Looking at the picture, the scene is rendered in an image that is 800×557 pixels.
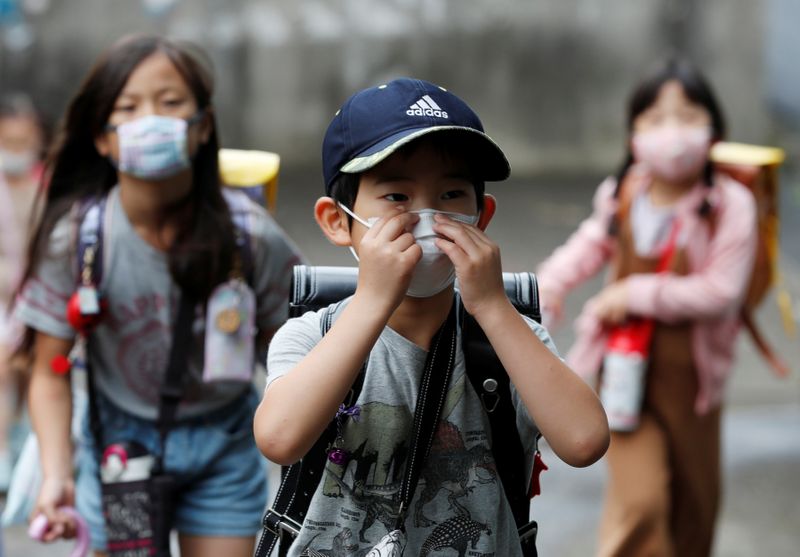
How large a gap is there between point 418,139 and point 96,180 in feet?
6.06

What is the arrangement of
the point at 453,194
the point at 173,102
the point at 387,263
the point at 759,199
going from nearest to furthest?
1. the point at 387,263
2. the point at 453,194
3. the point at 173,102
4. the point at 759,199

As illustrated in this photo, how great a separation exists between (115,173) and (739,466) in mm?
4041

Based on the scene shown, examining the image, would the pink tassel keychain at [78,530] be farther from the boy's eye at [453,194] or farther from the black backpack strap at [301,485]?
the boy's eye at [453,194]

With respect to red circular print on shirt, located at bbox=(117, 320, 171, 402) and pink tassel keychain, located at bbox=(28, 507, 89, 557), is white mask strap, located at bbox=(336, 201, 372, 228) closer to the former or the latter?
red circular print on shirt, located at bbox=(117, 320, 171, 402)

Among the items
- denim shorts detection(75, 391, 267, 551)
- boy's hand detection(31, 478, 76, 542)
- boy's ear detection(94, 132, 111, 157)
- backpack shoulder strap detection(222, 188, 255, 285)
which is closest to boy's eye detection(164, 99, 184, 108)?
boy's ear detection(94, 132, 111, 157)

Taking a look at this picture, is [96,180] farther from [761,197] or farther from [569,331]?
[569,331]

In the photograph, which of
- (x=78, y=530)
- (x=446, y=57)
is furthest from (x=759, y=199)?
(x=446, y=57)

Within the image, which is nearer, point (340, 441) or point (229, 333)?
point (340, 441)

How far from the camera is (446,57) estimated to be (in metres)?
14.7

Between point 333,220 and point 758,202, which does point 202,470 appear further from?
point 758,202

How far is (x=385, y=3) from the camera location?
14594 mm

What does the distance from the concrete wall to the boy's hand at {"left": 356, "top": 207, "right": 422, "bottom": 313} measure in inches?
491

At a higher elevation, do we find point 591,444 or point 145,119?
point 145,119

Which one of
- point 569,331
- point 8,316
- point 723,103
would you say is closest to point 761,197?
point 8,316
